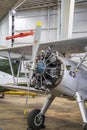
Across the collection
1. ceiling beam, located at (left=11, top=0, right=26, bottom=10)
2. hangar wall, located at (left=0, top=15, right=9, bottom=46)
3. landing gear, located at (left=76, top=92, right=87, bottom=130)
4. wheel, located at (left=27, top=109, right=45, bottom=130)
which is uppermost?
ceiling beam, located at (left=11, top=0, right=26, bottom=10)

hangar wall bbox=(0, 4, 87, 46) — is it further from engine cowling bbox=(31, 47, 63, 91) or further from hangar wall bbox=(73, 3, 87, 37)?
engine cowling bbox=(31, 47, 63, 91)

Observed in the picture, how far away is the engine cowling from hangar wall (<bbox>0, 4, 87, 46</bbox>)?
41.4 feet

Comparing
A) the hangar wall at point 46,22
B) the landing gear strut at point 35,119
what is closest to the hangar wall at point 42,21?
the hangar wall at point 46,22

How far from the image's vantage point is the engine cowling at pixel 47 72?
4922mm

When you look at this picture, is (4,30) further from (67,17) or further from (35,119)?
(35,119)

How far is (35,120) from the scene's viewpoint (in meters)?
5.50

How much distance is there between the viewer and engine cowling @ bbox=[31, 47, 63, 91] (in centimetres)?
492

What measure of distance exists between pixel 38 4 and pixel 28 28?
2.00m

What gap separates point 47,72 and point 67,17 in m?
9.89

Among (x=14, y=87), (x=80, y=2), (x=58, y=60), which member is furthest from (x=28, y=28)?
(x=58, y=60)

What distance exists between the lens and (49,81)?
16.3ft

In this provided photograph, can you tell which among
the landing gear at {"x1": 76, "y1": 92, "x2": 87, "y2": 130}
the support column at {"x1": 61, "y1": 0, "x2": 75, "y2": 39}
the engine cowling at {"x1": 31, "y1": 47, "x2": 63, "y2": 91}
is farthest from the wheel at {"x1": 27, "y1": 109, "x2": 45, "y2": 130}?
the support column at {"x1": 61, "y1": 0, "x2": 75, "y2": 39}

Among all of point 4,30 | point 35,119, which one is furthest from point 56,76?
point 4,30

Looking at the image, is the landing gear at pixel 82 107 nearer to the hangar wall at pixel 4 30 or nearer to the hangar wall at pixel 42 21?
the hangar wall at pixel 42 21
